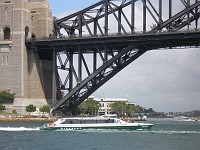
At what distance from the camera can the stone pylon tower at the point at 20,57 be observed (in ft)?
454

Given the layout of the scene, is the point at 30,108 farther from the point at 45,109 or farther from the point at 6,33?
the point at 6,33

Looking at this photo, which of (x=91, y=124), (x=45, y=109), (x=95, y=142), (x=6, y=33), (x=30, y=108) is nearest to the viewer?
(x=95, y=142)

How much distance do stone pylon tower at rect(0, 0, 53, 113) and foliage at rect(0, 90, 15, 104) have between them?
1.30m

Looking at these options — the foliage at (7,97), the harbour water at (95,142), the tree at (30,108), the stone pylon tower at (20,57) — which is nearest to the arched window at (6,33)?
the stone pylon tower at (20,57)

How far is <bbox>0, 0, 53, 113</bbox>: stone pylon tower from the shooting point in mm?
138375

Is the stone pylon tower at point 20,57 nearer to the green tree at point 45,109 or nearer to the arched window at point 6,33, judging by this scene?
the arched window at point 6,33

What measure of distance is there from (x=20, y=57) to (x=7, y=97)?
9.31m

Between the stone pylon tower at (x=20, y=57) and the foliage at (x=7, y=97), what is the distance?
130 centimetres

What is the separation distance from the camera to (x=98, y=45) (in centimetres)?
12862

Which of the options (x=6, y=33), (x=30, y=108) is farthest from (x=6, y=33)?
(x=30, y=108)

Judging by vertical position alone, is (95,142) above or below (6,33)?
below

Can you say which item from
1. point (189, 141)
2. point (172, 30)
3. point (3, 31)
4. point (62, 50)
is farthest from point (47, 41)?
point (189, 141)

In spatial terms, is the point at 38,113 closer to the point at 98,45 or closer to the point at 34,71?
the point at 34,71

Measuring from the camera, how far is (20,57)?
5433 inches
